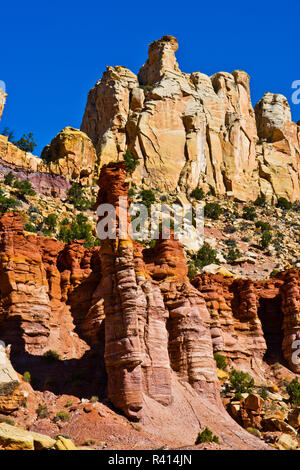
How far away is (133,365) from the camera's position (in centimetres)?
2792

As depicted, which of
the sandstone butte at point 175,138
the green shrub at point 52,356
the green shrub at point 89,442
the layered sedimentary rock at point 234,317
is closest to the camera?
the green shrub at point 89,442

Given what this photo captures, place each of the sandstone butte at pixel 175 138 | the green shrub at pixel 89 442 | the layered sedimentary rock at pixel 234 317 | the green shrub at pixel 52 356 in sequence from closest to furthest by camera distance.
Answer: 1. the green shrub at pixel 89 442
2. the green shrub at pixel 52 356
3. the layered sedimentary rock at pixel 234 317
4. the sandstone butte at pixel 175 138

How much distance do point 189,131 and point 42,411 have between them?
80.4 metres

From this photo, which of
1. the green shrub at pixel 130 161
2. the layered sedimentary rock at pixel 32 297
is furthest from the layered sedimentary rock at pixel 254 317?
the green shrub at pixel 130 161

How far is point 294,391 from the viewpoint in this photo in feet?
135

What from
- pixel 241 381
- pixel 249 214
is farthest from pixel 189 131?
pixel 241 381

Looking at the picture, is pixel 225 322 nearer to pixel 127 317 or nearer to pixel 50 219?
pixel 127 317

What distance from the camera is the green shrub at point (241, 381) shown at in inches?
1506

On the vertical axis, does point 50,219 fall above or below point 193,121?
below

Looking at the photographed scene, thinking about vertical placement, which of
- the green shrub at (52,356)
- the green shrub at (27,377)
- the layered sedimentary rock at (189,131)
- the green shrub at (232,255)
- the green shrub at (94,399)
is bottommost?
the green shrub at (94,399)

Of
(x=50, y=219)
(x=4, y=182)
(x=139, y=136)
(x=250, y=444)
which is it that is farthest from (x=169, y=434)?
(x=139, y=136)

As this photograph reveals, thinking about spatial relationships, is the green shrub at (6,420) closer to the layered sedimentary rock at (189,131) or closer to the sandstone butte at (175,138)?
the sandstone butte at (175,138)

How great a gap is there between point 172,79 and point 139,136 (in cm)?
1527

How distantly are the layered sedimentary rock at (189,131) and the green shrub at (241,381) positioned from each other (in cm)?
5696
